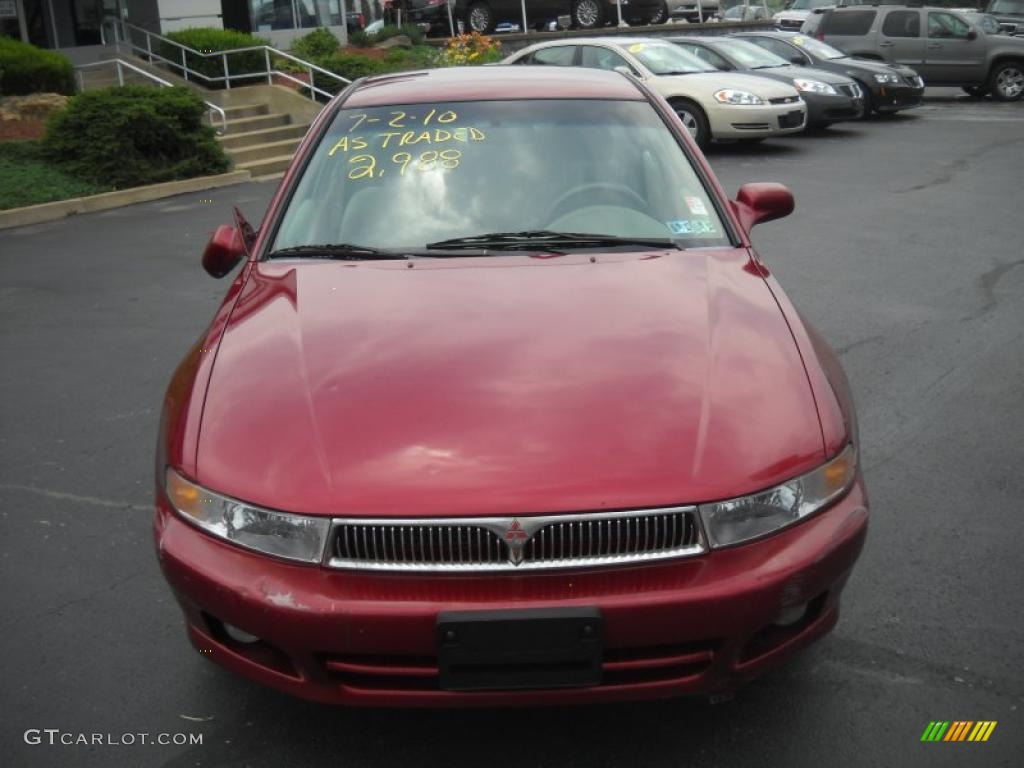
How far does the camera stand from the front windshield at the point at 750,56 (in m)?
17.6

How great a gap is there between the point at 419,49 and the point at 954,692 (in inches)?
984

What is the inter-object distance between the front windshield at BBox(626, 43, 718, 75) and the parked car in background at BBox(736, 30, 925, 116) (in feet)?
10.4

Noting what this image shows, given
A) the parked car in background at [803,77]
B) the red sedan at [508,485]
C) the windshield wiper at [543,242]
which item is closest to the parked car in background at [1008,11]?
the parked car in background at [803,77]

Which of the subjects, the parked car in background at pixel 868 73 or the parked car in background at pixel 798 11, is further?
the parked car in background at pixel 798 11

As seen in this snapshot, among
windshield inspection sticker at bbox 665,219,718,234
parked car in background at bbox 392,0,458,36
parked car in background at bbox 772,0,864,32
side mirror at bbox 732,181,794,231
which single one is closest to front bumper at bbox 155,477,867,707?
windshield inspection sticker at bbox 665,219,718,234

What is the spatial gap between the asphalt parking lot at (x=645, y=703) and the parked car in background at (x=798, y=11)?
24.8m

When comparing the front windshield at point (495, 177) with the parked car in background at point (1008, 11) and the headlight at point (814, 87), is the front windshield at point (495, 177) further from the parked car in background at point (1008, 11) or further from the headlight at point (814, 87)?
the parked car in background at point (1008, 11)

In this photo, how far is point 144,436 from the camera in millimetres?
5453

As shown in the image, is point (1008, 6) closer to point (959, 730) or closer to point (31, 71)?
point (31, 71)

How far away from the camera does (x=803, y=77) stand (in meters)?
17.4

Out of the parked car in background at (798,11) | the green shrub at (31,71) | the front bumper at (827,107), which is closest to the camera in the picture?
the green shrub at (31,71)

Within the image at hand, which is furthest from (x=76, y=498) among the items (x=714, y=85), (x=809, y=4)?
(x=809, y=4)

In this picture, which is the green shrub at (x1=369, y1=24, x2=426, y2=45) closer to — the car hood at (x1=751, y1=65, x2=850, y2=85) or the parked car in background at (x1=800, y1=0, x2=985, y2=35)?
the parked car in background at (x1=800, y1=0, x2=985, y2=35)

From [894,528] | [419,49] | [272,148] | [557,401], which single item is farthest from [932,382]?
[419,49]
